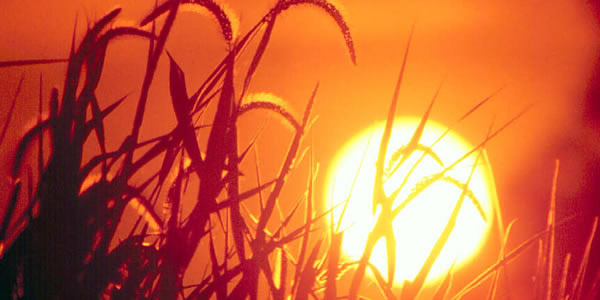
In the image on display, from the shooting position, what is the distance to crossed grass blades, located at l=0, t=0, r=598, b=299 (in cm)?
63

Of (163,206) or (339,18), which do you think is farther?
(339,18)

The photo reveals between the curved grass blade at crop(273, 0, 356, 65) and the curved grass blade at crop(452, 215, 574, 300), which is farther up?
the curved grass blade at crop(273, 0, 356, 65)

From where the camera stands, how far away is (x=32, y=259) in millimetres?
625

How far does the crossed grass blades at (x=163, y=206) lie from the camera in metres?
0.63

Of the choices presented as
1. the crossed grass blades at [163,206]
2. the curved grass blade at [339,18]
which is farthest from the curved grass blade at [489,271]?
the curved grass blade at [339,18]

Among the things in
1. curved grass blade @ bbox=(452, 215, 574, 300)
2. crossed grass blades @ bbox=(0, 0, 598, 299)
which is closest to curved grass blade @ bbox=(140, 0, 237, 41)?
crossed grass blades @ bbox=(0, 0, 598, 299)

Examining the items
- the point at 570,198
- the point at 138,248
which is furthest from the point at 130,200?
the point at 570,198

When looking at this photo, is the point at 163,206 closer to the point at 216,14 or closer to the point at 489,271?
the point at 216,14

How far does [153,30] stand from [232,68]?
120 mm

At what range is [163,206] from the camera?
74cm

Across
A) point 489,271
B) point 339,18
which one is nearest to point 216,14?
point 339,18

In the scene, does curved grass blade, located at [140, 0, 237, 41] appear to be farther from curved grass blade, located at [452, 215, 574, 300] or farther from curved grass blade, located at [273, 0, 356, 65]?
curved grass blade, located at [452, 215, 574, 300]

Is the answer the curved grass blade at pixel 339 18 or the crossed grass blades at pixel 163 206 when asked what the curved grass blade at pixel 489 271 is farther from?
the curved grass blade at pixel 339 18

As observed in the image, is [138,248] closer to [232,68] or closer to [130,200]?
[130,200]
